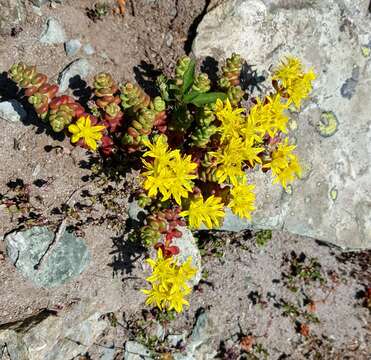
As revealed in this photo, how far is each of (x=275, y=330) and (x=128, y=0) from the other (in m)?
4.01

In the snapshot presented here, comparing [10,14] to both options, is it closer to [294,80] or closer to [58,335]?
[294,80]

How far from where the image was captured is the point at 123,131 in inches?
166

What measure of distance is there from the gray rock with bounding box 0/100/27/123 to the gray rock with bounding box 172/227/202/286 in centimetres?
188

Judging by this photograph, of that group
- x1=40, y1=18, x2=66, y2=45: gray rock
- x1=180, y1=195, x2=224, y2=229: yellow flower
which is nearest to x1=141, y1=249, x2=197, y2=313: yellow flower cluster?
x1=180, y1=195, x2=224, y2=229: yellow flower

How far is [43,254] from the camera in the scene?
13.7ft

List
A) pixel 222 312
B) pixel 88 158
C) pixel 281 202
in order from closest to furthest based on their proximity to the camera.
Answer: pixel 88 158
pixel 281 202
pixel 222 312

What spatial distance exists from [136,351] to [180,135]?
7.67 feet

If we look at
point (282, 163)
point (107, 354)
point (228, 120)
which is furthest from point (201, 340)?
point (228, 120)

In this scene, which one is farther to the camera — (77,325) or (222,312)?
(222,312)

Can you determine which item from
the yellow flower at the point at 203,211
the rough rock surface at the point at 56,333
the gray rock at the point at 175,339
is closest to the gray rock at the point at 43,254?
the rough rock surface at the point at 56,333

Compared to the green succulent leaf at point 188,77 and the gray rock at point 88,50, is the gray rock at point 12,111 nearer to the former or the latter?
the gray rock at point 88,50

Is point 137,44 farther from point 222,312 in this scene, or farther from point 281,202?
point 222,312

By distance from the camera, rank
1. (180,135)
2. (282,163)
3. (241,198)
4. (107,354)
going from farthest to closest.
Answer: (107,354)
(180,135)
(282,163)
(241,198)

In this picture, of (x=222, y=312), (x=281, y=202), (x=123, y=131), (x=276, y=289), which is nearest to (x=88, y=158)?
(x=123, y=131)
